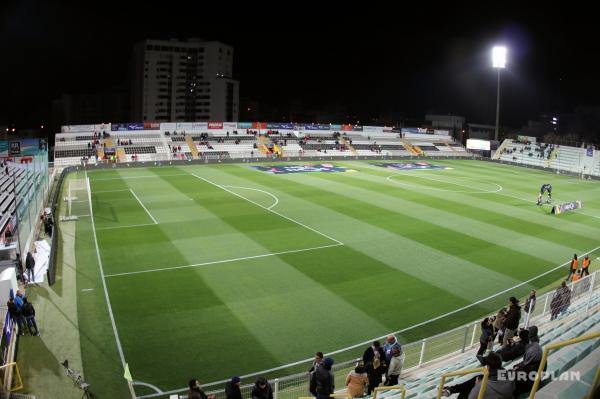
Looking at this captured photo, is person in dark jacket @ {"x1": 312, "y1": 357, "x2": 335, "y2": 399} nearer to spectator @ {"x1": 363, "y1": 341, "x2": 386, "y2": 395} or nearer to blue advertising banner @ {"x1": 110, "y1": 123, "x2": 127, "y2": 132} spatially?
spectator @ {"x1": 363, "y1": 341, "x2": 386, "y2": 395}

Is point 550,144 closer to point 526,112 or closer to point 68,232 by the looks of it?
point 526,112

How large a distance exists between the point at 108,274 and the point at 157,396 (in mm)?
8774

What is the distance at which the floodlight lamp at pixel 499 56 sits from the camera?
62.2 m

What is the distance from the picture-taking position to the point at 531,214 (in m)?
30.7

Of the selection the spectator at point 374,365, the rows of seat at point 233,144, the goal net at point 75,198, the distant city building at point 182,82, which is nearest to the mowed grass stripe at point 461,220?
the spectator at point 374,365

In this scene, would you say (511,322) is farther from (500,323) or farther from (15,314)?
(15,314)

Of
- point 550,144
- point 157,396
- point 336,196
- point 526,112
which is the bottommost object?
point 157,396

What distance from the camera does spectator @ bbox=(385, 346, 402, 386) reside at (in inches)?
393

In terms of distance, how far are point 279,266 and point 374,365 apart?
31.4ft

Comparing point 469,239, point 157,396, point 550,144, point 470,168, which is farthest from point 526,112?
point 157,396

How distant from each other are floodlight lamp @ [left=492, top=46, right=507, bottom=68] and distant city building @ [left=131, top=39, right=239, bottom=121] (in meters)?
89.1

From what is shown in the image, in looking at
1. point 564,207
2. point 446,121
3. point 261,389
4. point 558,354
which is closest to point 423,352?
point 261,389

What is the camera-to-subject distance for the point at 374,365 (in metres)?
9.96

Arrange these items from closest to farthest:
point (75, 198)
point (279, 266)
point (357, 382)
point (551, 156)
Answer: point (357, 382) < point (279, 266) < point (75, 198) < point (551, 156)
